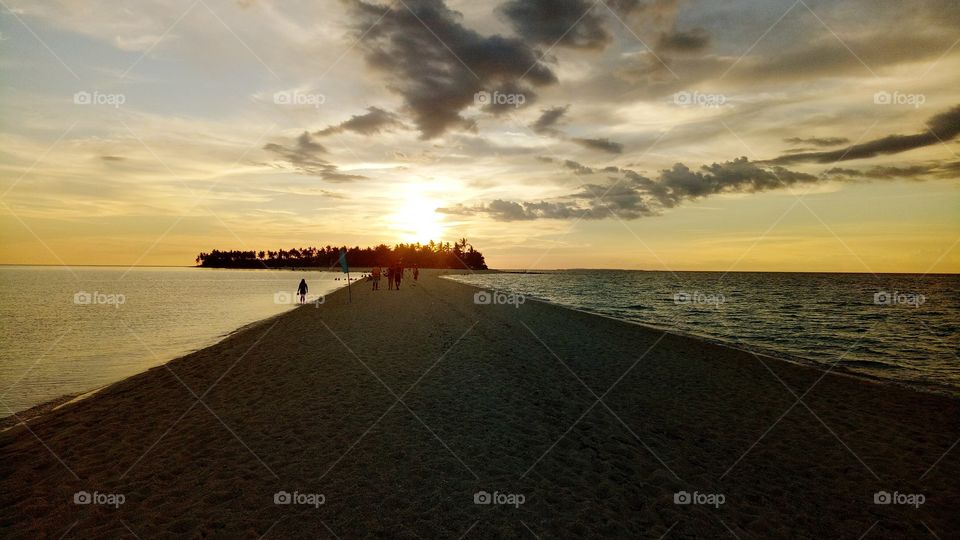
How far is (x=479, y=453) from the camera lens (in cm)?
933

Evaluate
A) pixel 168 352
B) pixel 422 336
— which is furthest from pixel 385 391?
pixel 168 352

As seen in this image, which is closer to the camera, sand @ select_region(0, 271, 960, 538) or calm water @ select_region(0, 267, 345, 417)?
sand @ select_region(0, 271, 960, 538)

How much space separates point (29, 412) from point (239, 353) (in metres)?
7.43

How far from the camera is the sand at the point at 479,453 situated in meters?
7.00

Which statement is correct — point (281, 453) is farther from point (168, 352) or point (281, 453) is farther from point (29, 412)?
point (168, 352)

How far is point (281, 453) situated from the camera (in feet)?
30.2

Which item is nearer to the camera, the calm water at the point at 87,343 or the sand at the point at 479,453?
the sand at the point at 479,453

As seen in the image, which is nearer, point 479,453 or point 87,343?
point 479,453

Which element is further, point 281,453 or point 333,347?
point 333,347

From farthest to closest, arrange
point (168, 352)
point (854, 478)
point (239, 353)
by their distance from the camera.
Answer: point (168, 352) → point (239, 353) → point (854, 478)

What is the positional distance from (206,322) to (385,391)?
28822mm

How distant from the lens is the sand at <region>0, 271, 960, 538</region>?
700cm

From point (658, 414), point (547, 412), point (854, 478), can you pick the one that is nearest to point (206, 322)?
point (547, 412)

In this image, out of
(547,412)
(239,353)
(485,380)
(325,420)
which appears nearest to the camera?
(325,420)
